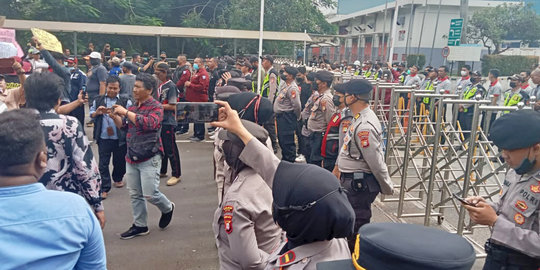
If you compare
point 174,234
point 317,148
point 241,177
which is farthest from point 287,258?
point 317,148

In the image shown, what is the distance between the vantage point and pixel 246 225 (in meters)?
1.97

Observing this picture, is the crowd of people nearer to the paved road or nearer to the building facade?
the paved road

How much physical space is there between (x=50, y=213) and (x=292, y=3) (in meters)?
25.3

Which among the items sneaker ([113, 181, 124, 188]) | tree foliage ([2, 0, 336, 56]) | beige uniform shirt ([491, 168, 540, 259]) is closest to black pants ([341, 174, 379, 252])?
beige uniform shirt ([491, 168, 540, 259])

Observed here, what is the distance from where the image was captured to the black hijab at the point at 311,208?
1.46 m

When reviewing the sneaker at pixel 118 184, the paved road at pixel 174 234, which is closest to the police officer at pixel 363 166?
the paved road at pixel 174 234

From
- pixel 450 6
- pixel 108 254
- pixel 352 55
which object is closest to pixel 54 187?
pixel 108 254

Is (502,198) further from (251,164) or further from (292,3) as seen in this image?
(292,3)

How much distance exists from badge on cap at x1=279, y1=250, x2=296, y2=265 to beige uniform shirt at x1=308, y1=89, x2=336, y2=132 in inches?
163

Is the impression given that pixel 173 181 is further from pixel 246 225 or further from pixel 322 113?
pixel 246 225

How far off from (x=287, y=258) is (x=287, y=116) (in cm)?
522

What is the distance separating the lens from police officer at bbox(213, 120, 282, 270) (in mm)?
1971

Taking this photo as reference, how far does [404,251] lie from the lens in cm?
109

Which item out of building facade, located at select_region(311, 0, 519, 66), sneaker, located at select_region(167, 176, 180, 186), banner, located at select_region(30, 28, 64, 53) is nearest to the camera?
banner, located at select_region(30, 28, 64, 53)
